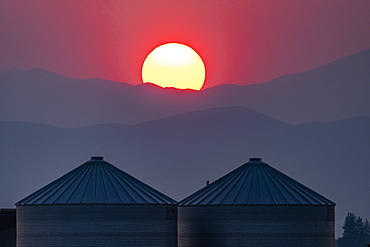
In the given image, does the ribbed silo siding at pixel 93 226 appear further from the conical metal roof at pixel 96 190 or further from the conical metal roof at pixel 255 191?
the conical metal roof at pixel 255 191

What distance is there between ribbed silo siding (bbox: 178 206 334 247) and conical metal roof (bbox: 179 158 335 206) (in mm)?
674

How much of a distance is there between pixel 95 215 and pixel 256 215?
48.5 ft

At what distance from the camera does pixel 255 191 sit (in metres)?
79.7

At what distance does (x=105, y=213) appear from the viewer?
75.9 meters

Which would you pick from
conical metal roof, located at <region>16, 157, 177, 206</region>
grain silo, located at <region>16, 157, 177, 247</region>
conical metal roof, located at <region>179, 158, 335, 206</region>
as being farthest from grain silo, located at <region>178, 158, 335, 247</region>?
conical metal roof, located at <region>16, 157, 177, 206</region>

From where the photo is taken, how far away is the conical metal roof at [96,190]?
76750 millimetres

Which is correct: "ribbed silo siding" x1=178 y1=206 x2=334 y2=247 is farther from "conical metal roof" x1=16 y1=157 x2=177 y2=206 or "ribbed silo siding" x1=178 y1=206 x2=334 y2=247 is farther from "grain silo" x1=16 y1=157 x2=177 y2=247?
"conical metal roof" x1=16 y1=157 x2=177 y2=206

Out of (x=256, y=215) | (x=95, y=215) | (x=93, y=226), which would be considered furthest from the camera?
(x=256, y=215)

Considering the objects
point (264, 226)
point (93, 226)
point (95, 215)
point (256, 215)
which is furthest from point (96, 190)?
point (264, 226)

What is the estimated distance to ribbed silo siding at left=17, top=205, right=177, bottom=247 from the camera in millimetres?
75500

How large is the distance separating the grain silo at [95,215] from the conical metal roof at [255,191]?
13.8ft

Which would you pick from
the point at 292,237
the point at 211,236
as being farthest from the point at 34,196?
the point at 292,237

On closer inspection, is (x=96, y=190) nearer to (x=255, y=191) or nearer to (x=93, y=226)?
(x=93, y=226)

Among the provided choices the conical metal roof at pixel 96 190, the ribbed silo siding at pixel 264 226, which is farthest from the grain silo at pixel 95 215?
the ribbed silo siding at pixel 264 226
